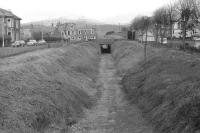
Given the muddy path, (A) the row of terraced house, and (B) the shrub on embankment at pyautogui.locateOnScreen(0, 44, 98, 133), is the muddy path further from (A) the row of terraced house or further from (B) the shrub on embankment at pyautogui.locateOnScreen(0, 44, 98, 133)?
(A) the row of terraced house

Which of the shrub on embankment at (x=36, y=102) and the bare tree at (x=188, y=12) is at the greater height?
the bare tree at (x=188, y=12)

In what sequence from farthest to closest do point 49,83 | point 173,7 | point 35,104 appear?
point 173,7
point 49,83
point 35,104

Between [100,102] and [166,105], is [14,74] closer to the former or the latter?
[100,102]

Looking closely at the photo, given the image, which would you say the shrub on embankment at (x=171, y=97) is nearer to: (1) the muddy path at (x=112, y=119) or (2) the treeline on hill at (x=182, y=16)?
(1) the muddy path at (x=112, y=119)

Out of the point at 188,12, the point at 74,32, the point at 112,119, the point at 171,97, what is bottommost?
the point at 112,119

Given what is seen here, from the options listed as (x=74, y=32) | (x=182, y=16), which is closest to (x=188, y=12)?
(x=182, y=16)

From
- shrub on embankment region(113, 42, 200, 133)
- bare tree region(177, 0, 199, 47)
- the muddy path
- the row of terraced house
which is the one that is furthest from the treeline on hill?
the row of terraced house

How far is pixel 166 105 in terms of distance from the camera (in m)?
21.8

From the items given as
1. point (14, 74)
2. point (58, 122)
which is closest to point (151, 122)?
point (58, 122)

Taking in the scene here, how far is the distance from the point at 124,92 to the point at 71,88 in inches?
270

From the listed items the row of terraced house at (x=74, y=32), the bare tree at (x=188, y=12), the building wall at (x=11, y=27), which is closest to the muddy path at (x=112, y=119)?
the bare tree at (x=188, y=12)

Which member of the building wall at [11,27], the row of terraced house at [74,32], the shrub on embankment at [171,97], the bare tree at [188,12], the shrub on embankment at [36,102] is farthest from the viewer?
the row of terraced house at [74,32]

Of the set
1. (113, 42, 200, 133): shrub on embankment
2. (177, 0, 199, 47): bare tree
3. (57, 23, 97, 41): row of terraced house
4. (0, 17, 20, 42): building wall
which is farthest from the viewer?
(57, 23, 97, 41): row of terraced house

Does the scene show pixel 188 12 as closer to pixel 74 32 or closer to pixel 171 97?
pixel 171 97
